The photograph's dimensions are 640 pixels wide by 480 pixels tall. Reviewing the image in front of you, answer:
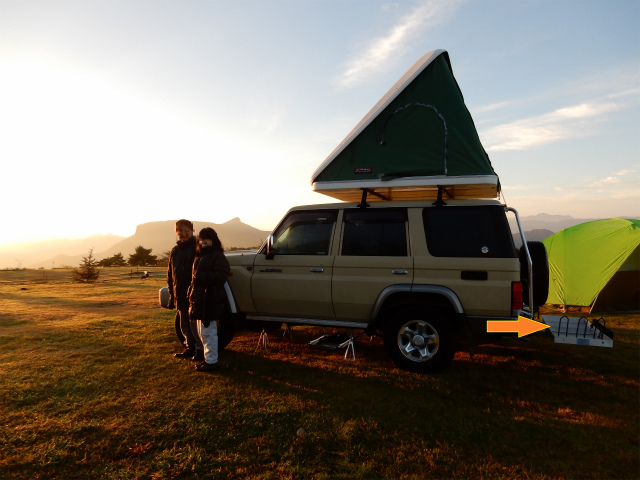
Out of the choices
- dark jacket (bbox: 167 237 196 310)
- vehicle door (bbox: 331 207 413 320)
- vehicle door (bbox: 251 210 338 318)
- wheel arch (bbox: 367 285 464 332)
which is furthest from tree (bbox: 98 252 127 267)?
wheel arch (bbox: 367 285 464 332)

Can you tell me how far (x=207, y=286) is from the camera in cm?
529

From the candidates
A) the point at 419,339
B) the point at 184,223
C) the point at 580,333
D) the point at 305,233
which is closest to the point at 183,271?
the point at 184,223

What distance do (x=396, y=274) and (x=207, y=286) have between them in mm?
2524

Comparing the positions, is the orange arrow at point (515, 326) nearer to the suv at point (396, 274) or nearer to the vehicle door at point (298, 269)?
the suv at point (396, 274)

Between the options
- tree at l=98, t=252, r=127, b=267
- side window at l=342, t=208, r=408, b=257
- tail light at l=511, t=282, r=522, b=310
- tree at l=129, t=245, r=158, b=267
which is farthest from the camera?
tree at l=129, t=245, r=158, b=267

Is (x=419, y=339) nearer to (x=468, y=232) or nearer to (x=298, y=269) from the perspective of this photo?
(x=468, y=232)

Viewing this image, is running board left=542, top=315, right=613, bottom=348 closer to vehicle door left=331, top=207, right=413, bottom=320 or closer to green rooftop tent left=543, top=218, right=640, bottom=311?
vehicle door left=331, top=207, right=413, bottom=320

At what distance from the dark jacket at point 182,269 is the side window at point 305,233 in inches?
48.7

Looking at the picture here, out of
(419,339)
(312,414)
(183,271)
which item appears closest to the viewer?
(312,414)

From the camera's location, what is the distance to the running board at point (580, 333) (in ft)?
15.8

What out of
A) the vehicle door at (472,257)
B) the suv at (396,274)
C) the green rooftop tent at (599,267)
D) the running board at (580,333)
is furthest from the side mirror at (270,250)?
the green rooftop tent at (599,267)

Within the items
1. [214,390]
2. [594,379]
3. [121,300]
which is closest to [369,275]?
[214,390]

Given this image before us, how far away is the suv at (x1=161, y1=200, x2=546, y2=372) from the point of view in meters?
4.83

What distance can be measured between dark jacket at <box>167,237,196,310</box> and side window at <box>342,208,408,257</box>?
2250 millimetres
